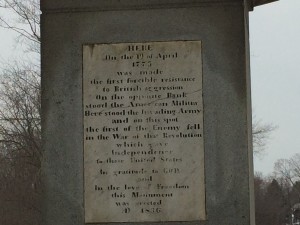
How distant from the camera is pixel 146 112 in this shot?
170 inches

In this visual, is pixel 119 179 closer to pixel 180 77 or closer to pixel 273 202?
pixel 180 77

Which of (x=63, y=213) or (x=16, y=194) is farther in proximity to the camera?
(x=16, y=194)

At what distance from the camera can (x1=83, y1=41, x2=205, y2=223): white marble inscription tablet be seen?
14.0 ft

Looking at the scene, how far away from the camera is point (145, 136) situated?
429 cm

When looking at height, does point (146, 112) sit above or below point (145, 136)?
above

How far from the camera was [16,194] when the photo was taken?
30359 millimetres

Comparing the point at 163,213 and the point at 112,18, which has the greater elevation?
the point at 112,18

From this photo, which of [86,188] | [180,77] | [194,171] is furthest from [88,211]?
[180,77]

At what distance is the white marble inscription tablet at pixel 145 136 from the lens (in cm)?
427

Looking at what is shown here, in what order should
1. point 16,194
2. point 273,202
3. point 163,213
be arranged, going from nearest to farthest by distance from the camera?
point 163,213 < point 16,194 < point 273,202

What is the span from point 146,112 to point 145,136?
0.17m

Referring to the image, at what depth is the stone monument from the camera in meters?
4.27

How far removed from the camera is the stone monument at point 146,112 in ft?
14.0

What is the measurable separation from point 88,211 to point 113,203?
0.61 feet
